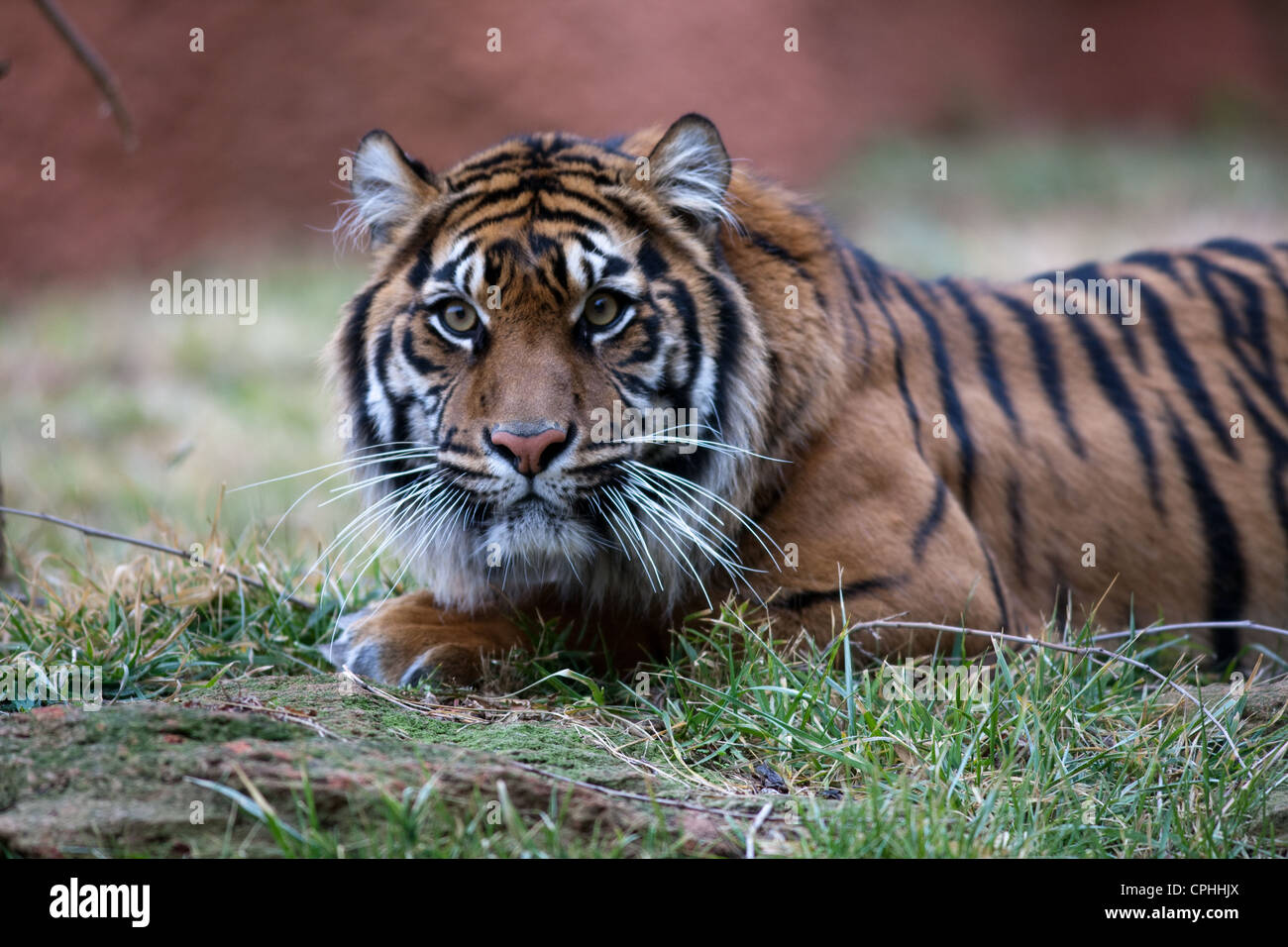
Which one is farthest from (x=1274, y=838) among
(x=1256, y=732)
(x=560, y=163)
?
(x=560, y=163)

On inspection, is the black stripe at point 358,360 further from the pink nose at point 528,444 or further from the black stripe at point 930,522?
the black stripe at point 930,522

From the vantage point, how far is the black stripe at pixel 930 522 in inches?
140

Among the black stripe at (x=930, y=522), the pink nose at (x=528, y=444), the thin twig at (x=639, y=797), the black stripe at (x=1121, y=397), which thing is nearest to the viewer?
the thin twig at (x=639, y=797)

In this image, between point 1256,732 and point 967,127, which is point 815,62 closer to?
point 967,127

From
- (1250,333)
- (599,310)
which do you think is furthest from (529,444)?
(1250,333)

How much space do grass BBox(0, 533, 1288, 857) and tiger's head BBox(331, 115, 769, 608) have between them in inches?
12.0

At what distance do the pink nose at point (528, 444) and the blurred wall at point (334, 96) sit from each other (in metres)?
7.18

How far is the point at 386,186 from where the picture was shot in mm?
3730

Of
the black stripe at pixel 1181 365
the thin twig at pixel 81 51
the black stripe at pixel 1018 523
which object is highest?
the thin twig at pixel 81 51

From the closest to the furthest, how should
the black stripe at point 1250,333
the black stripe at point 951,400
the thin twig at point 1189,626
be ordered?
1. the thin twig at point 1189,626
2. the black stripe at point 951,400
3. the black stripe at point 1250,333

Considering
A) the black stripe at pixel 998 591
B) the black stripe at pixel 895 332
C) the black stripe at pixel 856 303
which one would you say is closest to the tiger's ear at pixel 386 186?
the black stripe at pixel 856 303

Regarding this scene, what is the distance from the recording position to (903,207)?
Result: 12.8 meters

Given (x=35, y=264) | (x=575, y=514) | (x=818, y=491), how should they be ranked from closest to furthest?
(x=575, y=514), (x=818, y=491), (x=35, y=264)
